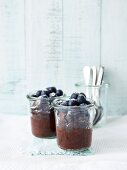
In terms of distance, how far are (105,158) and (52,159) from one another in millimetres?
121

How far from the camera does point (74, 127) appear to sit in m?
0.88

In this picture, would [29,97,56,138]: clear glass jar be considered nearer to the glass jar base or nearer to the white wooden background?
A: the glass jar base

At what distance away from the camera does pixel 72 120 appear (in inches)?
34.6

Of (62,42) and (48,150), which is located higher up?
(62,42)

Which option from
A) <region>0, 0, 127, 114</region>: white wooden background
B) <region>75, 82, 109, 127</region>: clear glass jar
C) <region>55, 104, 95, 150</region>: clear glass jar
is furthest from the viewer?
<region>0, 0, 127, 114</region>: white wooden background

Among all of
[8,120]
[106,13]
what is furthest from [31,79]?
[106,13]

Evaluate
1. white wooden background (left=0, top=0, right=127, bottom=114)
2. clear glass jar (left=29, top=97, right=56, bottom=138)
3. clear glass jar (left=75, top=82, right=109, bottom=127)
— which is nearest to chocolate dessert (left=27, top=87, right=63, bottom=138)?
clear glass jar (left=29, top=97, right=56, bottom=138)

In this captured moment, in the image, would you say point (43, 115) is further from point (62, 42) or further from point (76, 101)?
point (62, 42)

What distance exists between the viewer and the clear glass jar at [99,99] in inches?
46.1

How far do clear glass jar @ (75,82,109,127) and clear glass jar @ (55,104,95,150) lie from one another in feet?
0.83

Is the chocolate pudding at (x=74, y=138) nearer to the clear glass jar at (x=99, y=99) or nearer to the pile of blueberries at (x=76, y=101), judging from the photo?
the pile of blueberries at (x=76, y=101)

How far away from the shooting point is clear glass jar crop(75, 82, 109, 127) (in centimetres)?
117

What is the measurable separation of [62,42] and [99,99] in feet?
0.82

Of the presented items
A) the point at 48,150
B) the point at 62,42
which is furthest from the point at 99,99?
the point at 48,150
